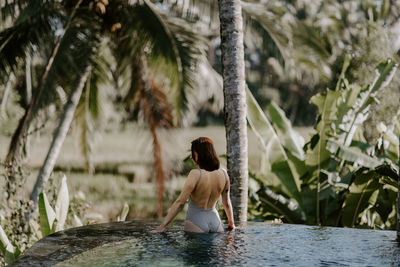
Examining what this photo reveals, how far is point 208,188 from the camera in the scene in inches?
187

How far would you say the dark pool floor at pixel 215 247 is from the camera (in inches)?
151

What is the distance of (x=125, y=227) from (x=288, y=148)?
4098 millimetres

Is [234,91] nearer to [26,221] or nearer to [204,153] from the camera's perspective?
[204,153]

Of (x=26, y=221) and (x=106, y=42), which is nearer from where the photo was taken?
(x=26, y=221)

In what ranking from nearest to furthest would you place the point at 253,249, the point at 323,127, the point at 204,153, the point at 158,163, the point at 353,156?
the point at 253,249
the point at 204,153
the point at 353,156
the point at 323,127
the point at 158,163

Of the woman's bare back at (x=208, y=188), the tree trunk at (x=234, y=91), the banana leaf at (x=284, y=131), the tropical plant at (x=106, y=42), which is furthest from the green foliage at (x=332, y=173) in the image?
the woman's bare back at (x=208, y=188)

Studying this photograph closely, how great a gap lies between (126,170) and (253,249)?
1717 cm

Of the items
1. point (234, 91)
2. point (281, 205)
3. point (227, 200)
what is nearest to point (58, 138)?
point (281, 205)

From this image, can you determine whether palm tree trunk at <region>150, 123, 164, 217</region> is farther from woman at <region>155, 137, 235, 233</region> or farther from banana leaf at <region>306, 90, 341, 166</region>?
woman at <region>155, 137, 235, 233</region>

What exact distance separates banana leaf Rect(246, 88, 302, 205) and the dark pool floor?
2.66 metres

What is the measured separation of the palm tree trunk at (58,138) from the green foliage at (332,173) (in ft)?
11.4

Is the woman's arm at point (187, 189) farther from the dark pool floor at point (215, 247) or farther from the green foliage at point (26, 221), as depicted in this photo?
the green foliage at point (26, 221)

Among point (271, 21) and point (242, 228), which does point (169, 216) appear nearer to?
point (242, 228)

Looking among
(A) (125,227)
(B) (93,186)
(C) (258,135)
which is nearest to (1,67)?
(C) (258,135)
